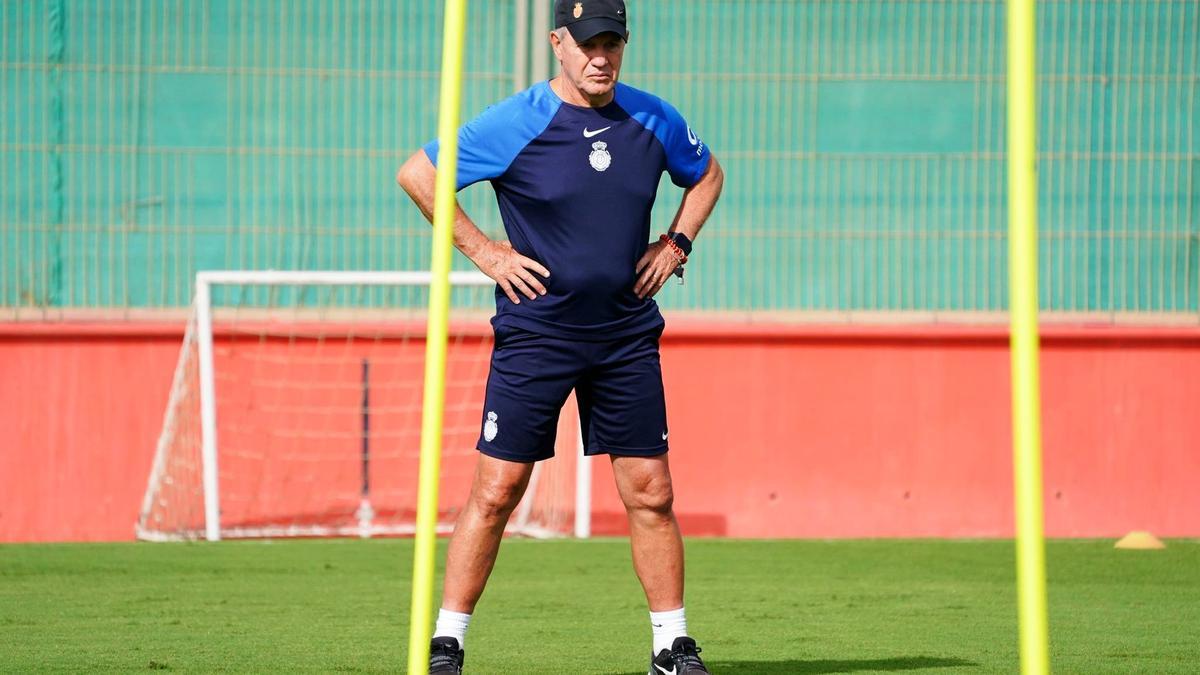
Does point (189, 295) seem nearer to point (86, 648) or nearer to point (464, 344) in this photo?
point (464, 344)

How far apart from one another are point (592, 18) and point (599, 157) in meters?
0.37

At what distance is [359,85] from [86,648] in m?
5.09

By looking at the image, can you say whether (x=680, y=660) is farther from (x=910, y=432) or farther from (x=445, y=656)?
(x=910, y=432)

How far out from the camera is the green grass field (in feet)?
16.4

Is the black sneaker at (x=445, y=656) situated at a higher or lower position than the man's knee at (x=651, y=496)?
lower

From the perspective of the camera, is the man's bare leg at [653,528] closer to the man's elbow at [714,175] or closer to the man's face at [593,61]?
the man's elbow at [714,175]

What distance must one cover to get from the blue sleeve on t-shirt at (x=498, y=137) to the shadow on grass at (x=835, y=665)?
1544 millimetres

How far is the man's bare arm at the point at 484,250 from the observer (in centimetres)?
444

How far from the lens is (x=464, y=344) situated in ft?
31.2

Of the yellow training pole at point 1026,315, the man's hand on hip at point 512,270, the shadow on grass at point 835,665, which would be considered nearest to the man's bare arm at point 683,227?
the man's hand on hip at point 512,270

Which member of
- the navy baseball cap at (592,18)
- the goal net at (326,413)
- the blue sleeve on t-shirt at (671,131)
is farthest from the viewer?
the goal net at (326,413)

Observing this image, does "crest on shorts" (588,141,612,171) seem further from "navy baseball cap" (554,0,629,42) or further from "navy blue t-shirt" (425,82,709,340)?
"navy baseball cap" (554,0,629,42)

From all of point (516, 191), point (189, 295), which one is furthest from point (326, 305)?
point (516, 191)

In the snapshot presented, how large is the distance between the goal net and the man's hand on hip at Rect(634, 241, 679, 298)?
15.1 feet
